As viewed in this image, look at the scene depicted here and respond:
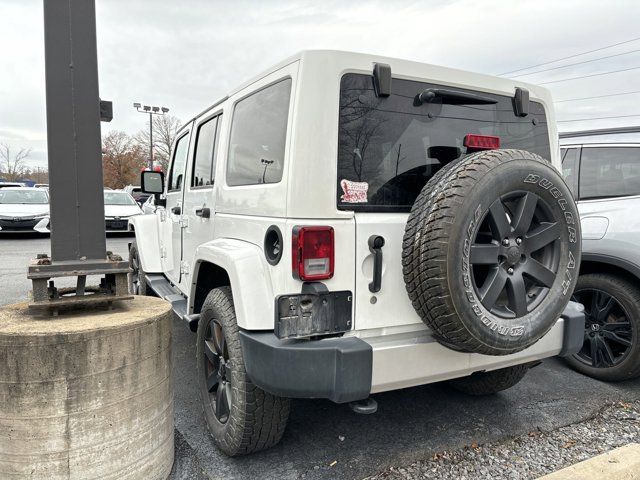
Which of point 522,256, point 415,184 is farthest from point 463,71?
point 522,256

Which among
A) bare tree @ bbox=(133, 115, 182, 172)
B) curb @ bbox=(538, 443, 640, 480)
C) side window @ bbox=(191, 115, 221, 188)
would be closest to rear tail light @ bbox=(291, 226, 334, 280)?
side window @ bbox=(191, 115, 221, 188)

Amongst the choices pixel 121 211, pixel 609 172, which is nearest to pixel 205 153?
pixel 609 172

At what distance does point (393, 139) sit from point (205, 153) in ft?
5.81

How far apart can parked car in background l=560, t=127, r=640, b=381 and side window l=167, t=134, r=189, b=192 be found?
3542mm

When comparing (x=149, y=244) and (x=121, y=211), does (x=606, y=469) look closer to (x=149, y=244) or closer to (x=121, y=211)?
(x=149, y=244)

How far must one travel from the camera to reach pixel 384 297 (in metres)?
2.29

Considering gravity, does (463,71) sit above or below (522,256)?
above

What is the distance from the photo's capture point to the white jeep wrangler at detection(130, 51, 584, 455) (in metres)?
2.07

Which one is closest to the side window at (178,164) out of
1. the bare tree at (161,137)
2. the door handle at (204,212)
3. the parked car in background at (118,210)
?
the door handle at (204,212)

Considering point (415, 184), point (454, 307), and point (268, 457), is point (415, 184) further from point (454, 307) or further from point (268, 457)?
point (268, 457)

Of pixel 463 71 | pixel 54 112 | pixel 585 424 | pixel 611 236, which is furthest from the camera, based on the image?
pixel 611 236

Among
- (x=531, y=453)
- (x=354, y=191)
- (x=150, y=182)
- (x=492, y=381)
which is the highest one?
(x=150, y=182)

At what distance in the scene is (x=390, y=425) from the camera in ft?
9.84

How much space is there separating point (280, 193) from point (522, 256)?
124cm
